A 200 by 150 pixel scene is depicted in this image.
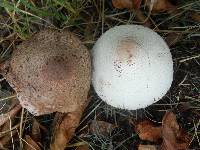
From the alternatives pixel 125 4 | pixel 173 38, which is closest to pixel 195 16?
pixel 173 38

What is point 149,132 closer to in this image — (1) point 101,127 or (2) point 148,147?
(2) point 148,147

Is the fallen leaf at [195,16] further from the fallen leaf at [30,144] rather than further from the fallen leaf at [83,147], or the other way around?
the fallen leaf at [30,144]

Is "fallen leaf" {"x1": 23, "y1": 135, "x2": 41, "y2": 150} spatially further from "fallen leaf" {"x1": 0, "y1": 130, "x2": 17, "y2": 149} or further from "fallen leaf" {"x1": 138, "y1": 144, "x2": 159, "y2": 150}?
"fallen leaf" {"x1": 138, "y1": 144, "x2": 159, "y2": 150}

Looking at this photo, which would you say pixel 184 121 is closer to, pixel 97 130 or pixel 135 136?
pixel 135 136

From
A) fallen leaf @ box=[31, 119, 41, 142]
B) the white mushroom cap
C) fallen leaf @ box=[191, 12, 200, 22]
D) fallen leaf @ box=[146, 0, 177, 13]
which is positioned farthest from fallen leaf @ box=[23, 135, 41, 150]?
fallen leaf @ box=[191, 12, 200, 22]

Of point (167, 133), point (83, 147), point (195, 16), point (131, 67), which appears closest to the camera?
point (131, 67)

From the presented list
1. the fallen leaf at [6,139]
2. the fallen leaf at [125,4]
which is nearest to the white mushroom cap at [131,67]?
the fallen leaf at [125,4]
